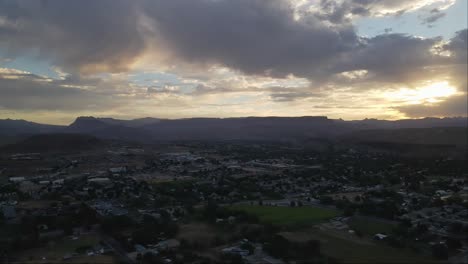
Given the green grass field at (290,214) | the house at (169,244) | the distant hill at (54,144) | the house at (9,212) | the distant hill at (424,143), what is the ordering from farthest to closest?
1. the distant hill at (54,144)
2. the distant hill at (424,143)
3. the house at (9,212)
4. the green grass field at (290,214)
5. the house at (169,244)

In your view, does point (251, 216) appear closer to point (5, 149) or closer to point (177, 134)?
point (5, 149)

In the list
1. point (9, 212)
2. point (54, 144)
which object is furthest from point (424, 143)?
point (54, 144)

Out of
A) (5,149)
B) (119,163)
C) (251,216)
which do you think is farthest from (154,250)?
(5,149)

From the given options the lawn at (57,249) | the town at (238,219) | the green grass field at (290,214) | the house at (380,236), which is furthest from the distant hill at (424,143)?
the lawn at (57,249)

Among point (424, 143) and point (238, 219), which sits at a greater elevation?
point (424, 143)

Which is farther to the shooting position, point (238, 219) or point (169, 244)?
point (238, 219)

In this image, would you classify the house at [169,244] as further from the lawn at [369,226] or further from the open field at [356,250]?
the lawn at [369,226]

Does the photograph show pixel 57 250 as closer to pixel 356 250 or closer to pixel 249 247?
pixel 249 247

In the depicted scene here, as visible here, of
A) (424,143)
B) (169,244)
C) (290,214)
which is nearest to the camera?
(169,244)
